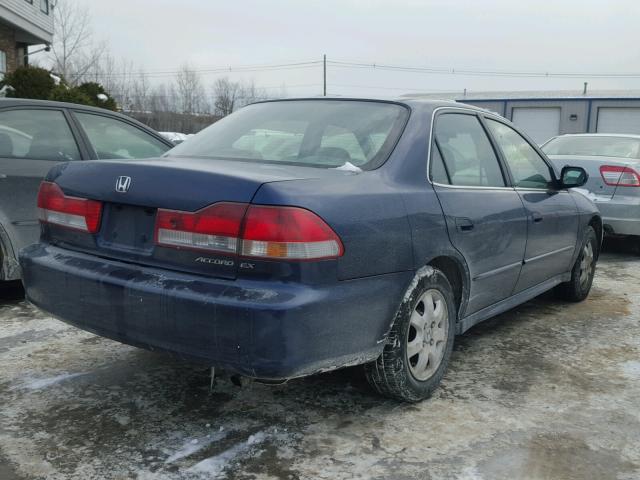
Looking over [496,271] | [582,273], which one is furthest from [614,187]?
[496,271]

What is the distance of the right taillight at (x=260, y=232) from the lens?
8.00 feet

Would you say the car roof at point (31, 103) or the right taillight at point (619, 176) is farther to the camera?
the right taillight at point (619, 176)

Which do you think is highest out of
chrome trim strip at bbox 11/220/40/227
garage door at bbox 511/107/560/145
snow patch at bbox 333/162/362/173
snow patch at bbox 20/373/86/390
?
garage door at bbox 511/107/560/145

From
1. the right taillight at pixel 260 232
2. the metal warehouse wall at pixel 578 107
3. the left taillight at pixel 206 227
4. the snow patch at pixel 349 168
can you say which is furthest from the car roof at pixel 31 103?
the metal warehouse wall at pixel 578 107

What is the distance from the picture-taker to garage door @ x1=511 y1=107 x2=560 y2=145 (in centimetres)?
3228

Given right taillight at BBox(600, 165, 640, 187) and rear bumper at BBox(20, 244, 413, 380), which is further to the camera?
right taillight at BBox(600, 165, 640, 187)

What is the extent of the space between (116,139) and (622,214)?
530 centimetres

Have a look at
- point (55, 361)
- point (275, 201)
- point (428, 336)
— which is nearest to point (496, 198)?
point (428, 336)

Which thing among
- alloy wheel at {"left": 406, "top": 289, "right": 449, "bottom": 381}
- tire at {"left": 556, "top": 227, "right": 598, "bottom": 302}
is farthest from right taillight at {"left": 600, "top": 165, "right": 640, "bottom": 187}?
alloy wheel at {"left": 406, "top": 289, "right": 449, "bottom": 381}

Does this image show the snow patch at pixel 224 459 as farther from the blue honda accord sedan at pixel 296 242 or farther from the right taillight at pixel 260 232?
the right taillight at pixel 260 232

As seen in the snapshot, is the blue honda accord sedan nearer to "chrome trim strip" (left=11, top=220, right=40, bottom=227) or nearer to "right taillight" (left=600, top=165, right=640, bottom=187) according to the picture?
"chrome trim strip" (left=11, top=220, right=40, bottom=227)

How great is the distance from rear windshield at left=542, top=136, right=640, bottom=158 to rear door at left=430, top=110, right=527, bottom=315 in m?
4.40

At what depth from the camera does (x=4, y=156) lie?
4562 mm

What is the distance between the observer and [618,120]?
3089 cm
